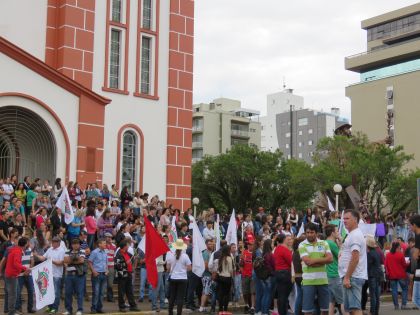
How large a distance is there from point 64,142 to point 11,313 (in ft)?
46.6

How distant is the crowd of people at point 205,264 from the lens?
469 inches

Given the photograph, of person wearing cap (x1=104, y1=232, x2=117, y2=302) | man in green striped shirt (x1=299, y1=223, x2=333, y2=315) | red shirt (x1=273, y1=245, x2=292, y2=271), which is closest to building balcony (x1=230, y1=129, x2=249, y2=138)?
person wearing cap (x1=104, y1=232, x2=117, y2=302)

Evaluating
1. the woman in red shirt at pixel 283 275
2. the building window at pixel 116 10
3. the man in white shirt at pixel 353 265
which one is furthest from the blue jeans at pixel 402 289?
the building window at pixel 116 10

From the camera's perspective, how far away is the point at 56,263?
1644cm

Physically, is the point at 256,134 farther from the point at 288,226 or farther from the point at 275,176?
the point at 288,226

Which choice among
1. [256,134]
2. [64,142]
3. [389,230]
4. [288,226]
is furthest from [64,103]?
[256,134]

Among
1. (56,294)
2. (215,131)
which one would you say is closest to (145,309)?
(56,294)

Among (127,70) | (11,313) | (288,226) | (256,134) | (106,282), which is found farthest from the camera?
(256,134)

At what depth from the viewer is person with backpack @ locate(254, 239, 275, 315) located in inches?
632

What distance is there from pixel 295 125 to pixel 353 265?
4276 inches

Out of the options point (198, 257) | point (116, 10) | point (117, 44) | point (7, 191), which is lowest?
point (198, 257)

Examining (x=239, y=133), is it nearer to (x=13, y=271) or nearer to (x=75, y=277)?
(x=75, y=277)

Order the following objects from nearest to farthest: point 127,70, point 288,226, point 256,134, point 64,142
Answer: point 288,226
point 64,142
point 127,70
point 256,134

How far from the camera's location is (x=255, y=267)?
16.2 meters
